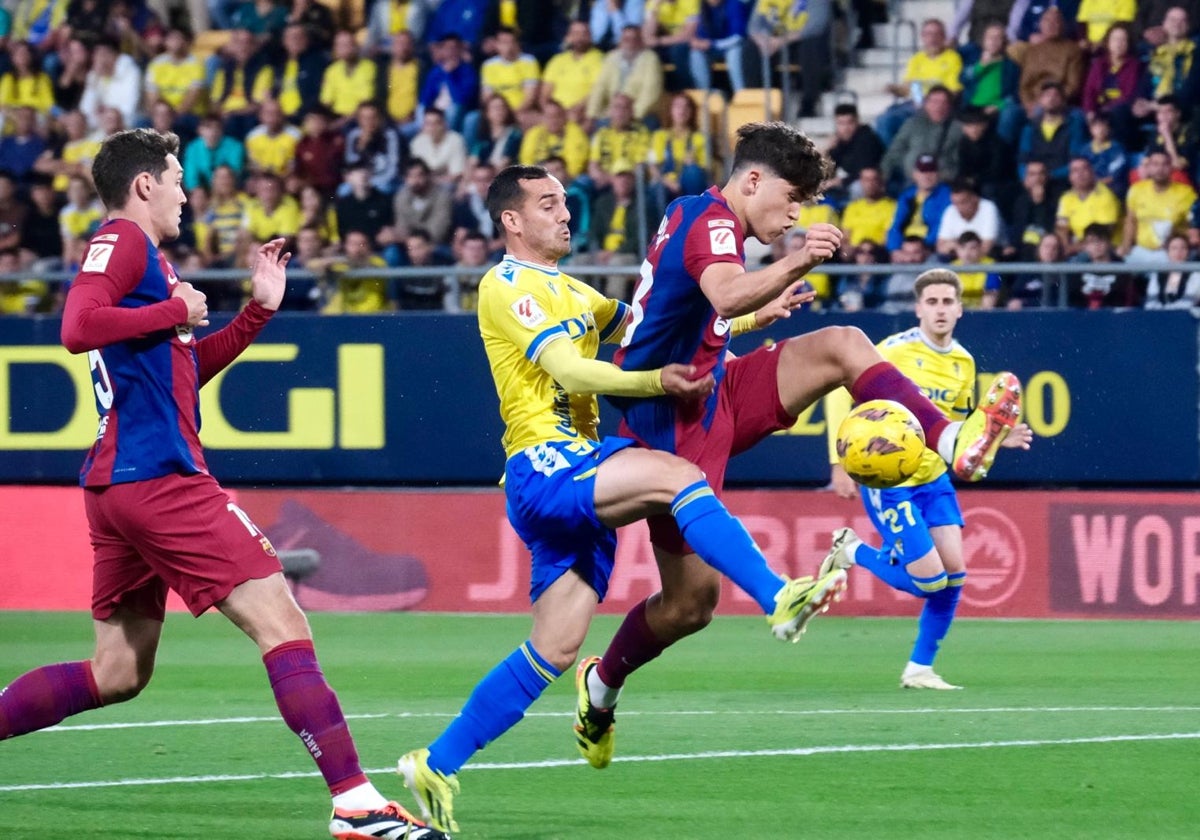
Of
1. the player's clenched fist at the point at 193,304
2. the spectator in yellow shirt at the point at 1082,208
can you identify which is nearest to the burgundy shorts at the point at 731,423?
the player's clenched fist at the point at 193,304

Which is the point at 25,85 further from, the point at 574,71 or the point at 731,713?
the point at 731,713

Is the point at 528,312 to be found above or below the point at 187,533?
above

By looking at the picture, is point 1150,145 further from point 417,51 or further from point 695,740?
point 695,740

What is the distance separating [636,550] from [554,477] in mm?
8135

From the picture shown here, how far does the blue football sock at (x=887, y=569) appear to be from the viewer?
33.6 ft

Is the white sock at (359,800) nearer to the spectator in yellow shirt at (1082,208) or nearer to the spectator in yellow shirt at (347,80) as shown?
the spectator in yellow shirt at (1082,208)

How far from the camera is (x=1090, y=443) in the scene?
45.7 ft

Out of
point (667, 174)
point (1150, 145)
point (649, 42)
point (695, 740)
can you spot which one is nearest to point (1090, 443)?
point (1150, 145)

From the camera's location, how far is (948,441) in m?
6.56

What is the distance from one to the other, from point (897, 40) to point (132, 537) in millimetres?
12196

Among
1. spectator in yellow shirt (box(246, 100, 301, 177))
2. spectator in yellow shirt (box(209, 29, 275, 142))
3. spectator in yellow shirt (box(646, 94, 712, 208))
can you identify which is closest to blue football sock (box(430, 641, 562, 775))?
spectator in yellow shirt (box(646, 94, 712, 208))

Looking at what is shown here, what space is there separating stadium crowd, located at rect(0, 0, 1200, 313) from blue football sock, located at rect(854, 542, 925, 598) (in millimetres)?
3411

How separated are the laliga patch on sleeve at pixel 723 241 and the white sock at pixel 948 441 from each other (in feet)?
3.40

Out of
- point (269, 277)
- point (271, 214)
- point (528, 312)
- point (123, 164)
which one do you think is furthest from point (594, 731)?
point (271, 214)
